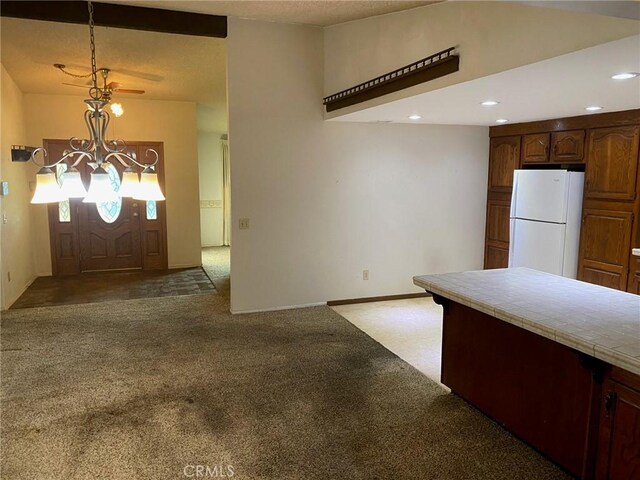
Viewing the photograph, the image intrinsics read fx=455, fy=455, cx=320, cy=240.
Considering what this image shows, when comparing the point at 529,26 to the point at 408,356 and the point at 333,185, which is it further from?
the point at 333,185

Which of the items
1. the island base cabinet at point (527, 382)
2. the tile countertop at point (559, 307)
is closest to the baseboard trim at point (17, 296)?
the tile countertop at point (559, 307)

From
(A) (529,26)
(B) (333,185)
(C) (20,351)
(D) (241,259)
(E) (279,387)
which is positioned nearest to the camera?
(A) (529,26)

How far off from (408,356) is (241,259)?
1998 mm

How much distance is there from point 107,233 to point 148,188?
17.9 ft

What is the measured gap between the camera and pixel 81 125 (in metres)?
6.59

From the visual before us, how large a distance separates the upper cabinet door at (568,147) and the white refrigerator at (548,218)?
0.79ft

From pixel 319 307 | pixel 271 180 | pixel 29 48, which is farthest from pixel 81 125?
pixel 319 307

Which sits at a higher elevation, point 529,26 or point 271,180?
point 529,26

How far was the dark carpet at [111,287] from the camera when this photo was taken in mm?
5461

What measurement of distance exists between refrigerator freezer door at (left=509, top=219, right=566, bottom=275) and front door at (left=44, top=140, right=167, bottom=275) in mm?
5146

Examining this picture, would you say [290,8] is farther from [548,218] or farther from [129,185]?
[548,218]

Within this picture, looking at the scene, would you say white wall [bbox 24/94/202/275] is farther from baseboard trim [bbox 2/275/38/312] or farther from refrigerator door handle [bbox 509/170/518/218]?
refrigerator door handle [bbox 509/170/518/218]

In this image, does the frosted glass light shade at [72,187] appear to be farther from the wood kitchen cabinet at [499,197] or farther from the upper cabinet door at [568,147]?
the wood kitchen cabinet at [499,197]

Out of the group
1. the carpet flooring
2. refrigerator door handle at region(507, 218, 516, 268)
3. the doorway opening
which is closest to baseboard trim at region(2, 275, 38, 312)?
the carpet flooring
